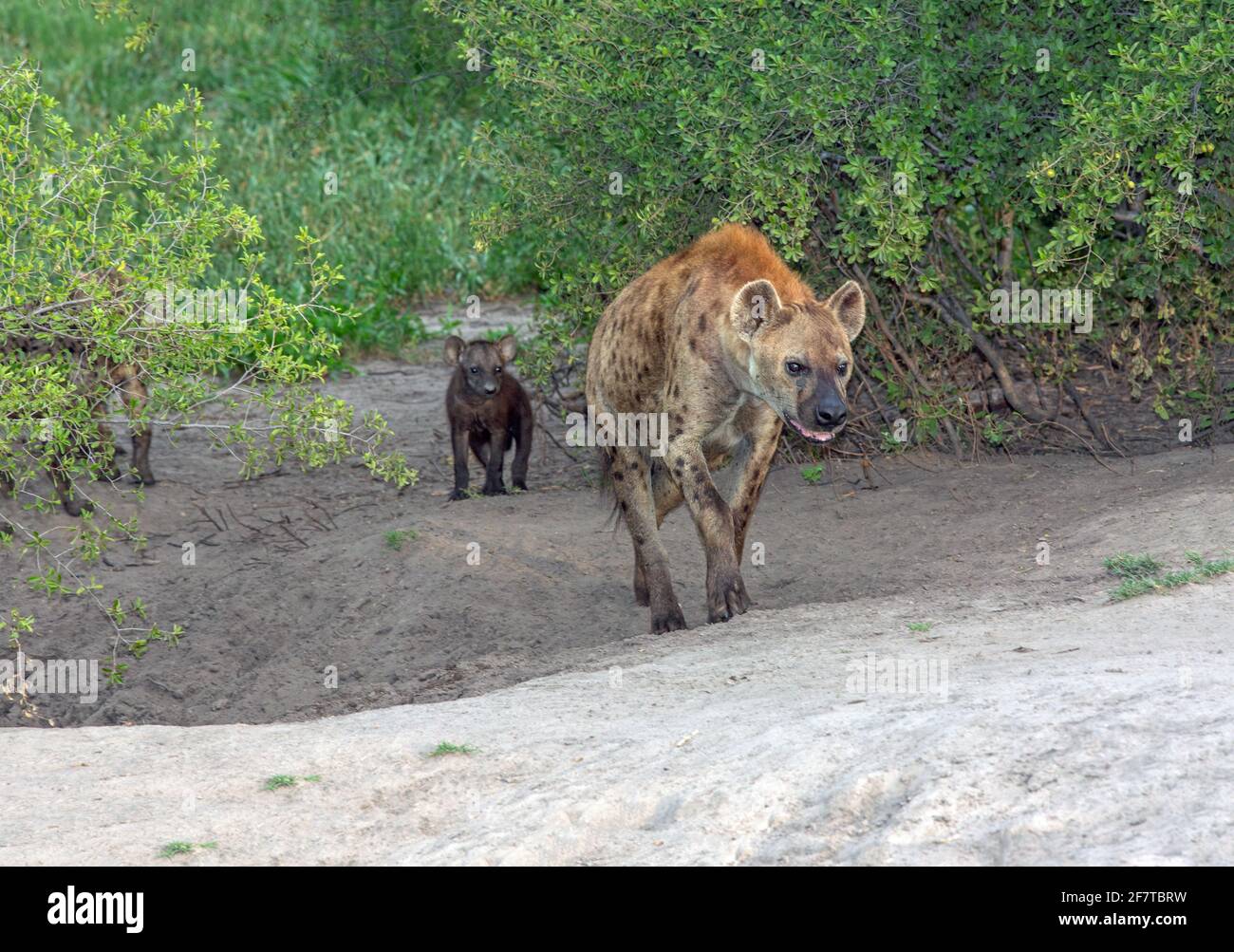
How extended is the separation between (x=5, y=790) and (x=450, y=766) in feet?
4.16

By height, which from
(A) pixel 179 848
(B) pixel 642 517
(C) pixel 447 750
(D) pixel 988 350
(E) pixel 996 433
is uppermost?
(D) pixel 988 350

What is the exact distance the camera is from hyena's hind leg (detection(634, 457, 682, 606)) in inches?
262

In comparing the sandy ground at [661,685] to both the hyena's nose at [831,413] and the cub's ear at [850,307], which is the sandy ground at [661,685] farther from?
the cub's ear at [850,307]

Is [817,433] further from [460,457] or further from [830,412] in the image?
[460,457]

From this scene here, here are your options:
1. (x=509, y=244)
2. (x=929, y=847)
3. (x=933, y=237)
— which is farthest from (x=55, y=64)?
(x=929, y=847)

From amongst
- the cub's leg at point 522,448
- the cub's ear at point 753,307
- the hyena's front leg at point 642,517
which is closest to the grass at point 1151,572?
the cub's ear at point 753,307

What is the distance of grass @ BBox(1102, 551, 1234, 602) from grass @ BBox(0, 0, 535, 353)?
4357 mm

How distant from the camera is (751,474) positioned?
252 inches

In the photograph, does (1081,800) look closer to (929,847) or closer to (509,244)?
(929,847)

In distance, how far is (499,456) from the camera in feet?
28.8

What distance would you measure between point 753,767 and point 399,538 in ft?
12.5

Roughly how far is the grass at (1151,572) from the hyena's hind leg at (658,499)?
1.77 m

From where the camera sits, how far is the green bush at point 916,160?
621 cm

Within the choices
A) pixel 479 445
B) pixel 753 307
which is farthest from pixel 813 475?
pixel 753 307
